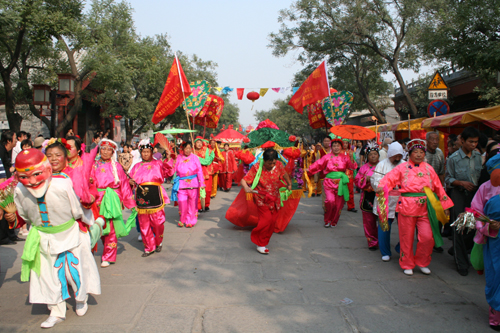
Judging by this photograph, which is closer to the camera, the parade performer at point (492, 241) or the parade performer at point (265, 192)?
the parade performer at point (492, 241)

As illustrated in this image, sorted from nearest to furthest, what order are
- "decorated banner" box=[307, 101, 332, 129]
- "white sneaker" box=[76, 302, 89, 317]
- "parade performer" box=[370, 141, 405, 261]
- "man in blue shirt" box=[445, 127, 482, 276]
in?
"white sneaker" box=[76, 302, 89, 317] < "man in blue shirt" box=[445, 127, 482, 276] < "parade performer" box=[370, 141, 405, 261] < "decorated banner" box=[307, 101, 332, 129]

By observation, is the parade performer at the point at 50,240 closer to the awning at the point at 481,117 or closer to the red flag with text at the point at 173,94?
the red flag with text at the point at 173,94

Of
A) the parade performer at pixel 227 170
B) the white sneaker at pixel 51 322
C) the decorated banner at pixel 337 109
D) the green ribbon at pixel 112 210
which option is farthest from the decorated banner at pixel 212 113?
the white sneaker at pixel 51 322

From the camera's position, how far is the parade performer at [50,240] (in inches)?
126

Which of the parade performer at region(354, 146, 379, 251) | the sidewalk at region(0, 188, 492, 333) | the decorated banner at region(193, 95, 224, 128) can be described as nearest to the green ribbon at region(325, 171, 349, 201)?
the sidewalk at region(0, 188, 492, 333)

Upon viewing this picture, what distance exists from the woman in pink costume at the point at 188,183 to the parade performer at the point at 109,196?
206 centimetres

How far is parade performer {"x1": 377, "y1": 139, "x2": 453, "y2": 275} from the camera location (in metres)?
4.52

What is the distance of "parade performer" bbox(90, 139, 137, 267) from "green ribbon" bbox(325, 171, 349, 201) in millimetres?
4061

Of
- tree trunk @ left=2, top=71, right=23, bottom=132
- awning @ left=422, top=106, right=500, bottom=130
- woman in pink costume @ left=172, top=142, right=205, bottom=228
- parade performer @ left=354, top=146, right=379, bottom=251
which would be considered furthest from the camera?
tree trunk @ left=2, top=71, right=23, bottom=132

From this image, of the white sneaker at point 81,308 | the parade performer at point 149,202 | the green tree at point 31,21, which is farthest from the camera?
the green tree at point 31,21

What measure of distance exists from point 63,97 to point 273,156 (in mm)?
8474

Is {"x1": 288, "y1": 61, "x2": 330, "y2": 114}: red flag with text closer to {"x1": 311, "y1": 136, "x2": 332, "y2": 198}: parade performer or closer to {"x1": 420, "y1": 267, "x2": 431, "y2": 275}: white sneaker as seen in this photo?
{"x1": 311, "y1": 136, "x2": 332, "y2": 198}: parade performer

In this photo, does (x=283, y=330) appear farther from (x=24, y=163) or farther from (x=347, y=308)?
(x=24, y=163)

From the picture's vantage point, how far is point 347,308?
11.8 ft
